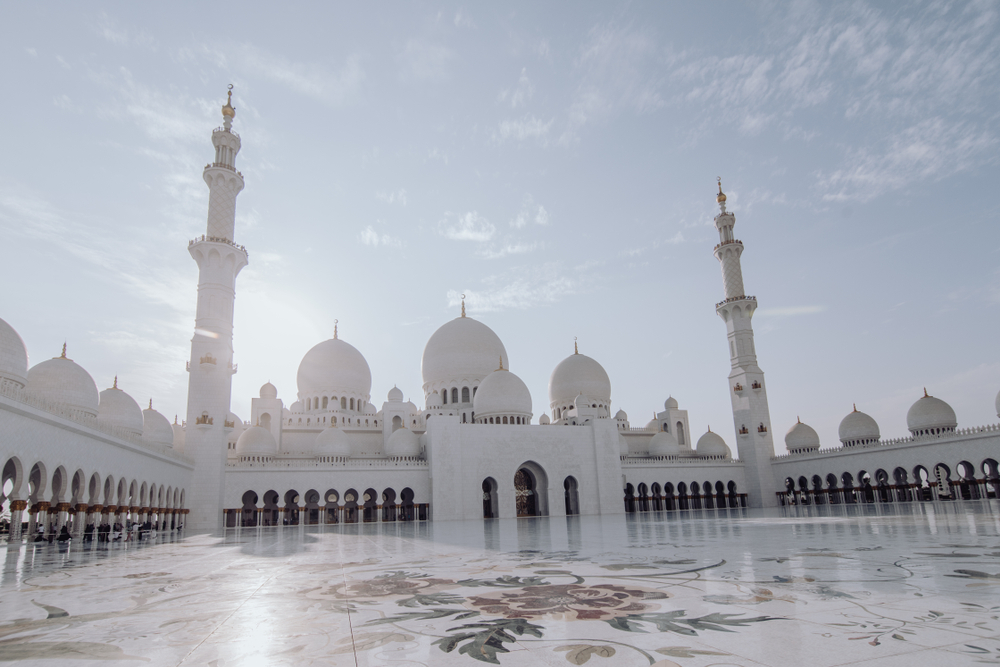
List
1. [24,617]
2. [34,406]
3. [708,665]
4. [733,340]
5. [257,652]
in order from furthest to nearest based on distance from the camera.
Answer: [733,340] < [34,406] < [24,617] < [257,652] < [708,665]

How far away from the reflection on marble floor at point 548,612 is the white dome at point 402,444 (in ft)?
71.5

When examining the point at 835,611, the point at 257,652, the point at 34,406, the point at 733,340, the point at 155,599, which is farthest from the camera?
the point at 733,340

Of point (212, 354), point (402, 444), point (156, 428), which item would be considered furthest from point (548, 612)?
Answer: point (156, 428)

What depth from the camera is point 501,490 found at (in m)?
26.7

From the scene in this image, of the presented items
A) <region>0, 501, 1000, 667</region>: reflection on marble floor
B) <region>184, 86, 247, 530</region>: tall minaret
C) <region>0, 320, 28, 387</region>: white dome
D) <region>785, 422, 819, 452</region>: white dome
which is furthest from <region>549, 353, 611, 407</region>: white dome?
<region>0, 501, 1000, 667</region>: reflection on marble floor

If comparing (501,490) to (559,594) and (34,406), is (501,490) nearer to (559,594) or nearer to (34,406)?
(34,406)

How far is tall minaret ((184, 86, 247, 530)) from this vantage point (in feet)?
76.2

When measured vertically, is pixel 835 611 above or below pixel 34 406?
below

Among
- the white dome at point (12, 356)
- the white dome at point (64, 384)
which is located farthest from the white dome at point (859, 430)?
the white dome at point (12, 356)

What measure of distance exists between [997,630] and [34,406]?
1500 centimetres

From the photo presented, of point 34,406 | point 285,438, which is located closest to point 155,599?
point 34,406

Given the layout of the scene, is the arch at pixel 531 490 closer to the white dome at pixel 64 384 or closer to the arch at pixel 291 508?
the arch at pixel 291 508

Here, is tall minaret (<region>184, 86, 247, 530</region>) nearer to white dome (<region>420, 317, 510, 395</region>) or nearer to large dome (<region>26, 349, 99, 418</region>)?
large dome (<region>26, 349, 99, 418</region>)

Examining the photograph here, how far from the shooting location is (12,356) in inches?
641
